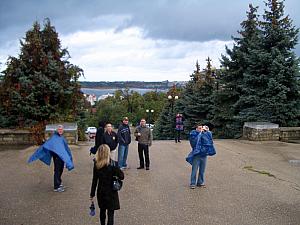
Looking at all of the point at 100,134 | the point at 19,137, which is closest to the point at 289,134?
the point at 100,134

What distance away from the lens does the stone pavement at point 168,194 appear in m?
7.72

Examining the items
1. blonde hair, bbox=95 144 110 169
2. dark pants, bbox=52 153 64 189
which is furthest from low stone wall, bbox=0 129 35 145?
blonde hair, bbox=95 144 110 169

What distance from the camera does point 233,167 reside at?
1315 centimetres

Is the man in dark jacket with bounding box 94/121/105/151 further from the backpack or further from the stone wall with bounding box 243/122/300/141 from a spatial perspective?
the stone wall with bounding box 243/122/300/141

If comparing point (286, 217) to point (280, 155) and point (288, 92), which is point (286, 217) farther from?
point (288, 92)

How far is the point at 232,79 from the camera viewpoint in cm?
2734

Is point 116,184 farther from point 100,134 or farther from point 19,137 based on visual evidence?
point 19,137

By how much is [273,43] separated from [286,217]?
58.3 ft

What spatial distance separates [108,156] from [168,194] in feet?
11.3

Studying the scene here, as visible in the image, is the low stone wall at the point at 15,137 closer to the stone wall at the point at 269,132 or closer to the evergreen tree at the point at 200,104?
the stone wall at the point at 269,132

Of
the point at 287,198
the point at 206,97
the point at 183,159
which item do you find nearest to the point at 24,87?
the point at 183,159

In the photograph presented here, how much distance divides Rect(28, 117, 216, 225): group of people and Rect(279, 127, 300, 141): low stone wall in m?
9.72

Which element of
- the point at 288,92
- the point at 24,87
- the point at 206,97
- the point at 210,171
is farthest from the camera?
the point at 206,97

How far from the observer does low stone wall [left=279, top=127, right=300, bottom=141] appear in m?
20.2
